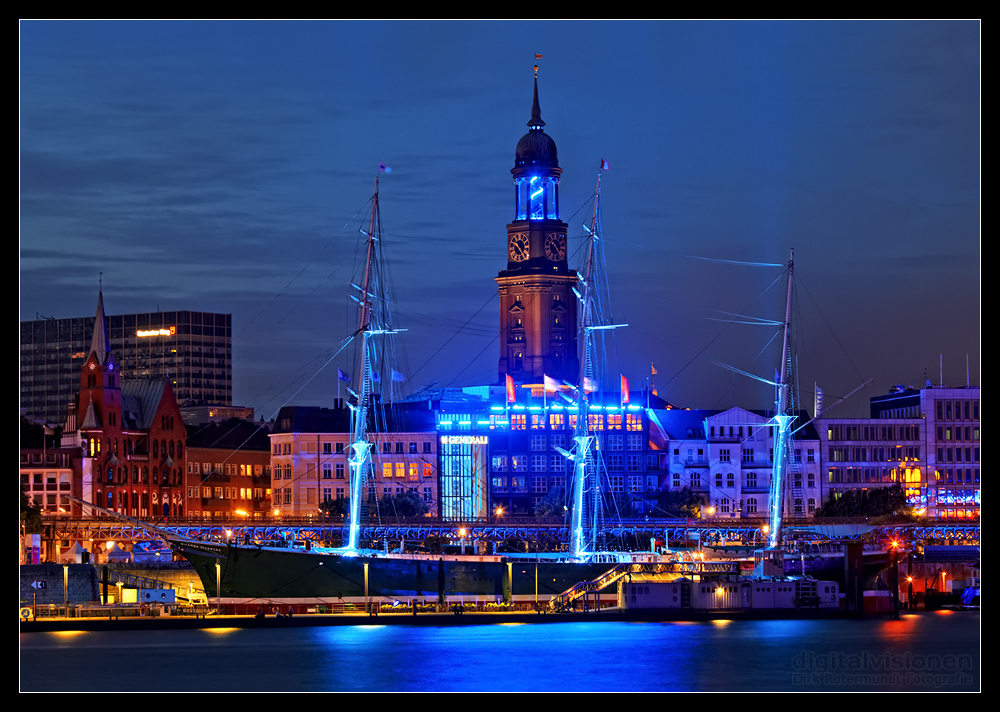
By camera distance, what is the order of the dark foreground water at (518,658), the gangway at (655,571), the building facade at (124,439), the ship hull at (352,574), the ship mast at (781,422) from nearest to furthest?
the dark foreground water at (518,658) → the gangway at (655,571) → the ship hull at (352,574) → the ship mast at (781,422) → the building facade at (124,439)

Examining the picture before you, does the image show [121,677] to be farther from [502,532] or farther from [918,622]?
[502,532]

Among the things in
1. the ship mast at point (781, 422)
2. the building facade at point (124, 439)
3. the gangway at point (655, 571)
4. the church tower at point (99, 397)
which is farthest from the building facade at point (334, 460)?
the gangway at point (655, 571)

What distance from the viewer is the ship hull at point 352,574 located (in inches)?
5202

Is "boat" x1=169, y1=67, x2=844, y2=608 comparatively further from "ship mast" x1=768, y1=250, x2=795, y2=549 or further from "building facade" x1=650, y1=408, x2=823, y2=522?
"building facade" x1=650, y1=408, x2=823, y2=522

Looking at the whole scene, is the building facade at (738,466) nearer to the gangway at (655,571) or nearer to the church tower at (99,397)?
the church tower at (99,397)

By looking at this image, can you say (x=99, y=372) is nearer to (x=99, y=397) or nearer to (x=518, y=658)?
(x=99, y=397)

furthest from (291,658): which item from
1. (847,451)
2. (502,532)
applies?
(847,451)

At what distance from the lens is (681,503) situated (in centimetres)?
18788

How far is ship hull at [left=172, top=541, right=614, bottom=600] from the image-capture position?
13212 centimetres

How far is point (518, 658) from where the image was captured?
101000 mm

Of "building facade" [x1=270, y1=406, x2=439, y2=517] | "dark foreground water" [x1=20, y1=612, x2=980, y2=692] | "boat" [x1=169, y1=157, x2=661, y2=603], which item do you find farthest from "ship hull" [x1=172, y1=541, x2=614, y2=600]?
"building facade" [x1=270, y1=406, x2=439, y2=517]

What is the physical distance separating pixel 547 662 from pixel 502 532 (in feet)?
244

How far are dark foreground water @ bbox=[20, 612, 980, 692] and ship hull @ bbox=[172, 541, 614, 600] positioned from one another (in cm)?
1317

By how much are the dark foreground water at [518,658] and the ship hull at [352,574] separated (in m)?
13.2
